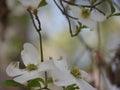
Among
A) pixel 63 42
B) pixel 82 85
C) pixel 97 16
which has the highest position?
pixel 97 16

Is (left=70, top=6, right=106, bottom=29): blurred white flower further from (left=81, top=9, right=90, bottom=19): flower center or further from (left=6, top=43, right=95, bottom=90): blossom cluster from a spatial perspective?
(left=6, top=43, right=95, bottom=90): blossom cluster

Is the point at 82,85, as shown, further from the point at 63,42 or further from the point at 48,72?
the point at 63,42

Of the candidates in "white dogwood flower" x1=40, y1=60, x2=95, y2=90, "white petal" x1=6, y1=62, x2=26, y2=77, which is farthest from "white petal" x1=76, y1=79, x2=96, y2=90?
"white petal" x1=6, y1=62, x2=26, y2=77

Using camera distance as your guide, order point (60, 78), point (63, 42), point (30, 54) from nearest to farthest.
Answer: point (60, 78) → point (30, 54) → point (63, 42)

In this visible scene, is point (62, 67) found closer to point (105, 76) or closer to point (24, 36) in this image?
point (105, 76)

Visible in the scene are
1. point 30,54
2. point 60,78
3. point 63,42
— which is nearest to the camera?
point 60,78

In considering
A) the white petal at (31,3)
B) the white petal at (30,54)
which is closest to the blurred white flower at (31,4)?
the white petal at (31,3)

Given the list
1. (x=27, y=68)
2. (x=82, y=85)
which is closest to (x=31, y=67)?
(x=27, y=68)
